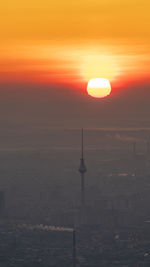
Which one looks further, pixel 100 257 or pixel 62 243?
pixel 62 243

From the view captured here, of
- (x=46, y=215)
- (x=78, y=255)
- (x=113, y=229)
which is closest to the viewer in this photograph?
(x=78, y=255)

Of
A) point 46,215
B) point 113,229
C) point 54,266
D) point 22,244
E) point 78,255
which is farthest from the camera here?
point 46,215

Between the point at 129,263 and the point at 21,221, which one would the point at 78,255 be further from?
the point at 21,221

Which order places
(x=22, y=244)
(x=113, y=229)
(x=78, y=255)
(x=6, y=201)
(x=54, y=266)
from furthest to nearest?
1. (x=6, y=201)
2. (x=113, y=229)
3. (x=22, y=244)
4. (x=78, y=255)
5. (x=54, y=266)

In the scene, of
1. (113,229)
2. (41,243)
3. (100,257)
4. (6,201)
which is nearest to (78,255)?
(100,257)

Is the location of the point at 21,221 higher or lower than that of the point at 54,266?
higher

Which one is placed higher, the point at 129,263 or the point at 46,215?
the point at 46,215

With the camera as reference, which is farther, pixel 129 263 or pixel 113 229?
pixel 113 229

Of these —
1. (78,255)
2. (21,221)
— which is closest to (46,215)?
(21,221)

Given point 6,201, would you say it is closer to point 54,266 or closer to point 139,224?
point 139,224
